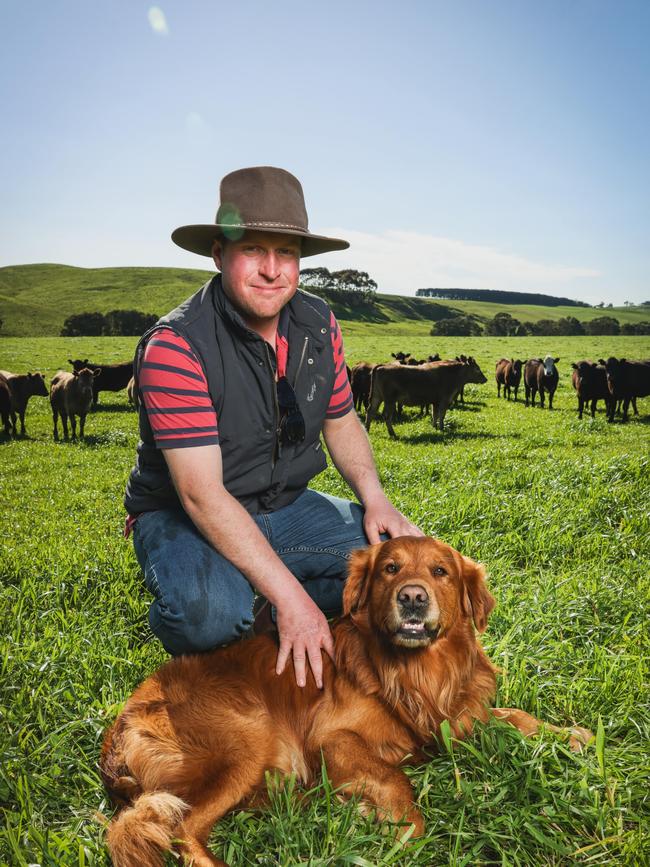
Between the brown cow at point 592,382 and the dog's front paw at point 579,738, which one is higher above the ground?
the brown cow at point 592,382

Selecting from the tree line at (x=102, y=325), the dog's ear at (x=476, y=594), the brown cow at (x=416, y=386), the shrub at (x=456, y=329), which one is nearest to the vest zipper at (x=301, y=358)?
the dog's ear at (x=476, y=594)

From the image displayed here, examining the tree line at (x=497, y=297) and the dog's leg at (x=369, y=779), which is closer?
the dog's leg at (x=369, y=779)

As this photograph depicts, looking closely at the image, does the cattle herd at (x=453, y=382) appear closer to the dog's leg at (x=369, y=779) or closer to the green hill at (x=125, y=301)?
the dog's leg at (x=369, y=779)

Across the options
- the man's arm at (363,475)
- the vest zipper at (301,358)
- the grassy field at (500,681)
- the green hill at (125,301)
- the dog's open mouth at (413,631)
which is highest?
the green hill at (125,301)

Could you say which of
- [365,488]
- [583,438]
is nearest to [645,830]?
[365,488]

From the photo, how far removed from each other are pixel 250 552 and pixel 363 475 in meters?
1.08

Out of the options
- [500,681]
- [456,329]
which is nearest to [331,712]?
[500,681]

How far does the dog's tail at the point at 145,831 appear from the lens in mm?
1859

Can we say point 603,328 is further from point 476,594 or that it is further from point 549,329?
point 476,594

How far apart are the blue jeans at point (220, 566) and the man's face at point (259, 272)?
116 centimetres

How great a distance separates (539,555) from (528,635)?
1.45 meters

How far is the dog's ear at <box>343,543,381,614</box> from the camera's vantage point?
253cm

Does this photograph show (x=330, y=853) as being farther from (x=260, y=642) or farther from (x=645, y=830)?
(x=645, y=830)

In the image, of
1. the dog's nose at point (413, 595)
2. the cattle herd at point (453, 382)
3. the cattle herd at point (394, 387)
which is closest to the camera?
the dog's nose at point (413, 595)
